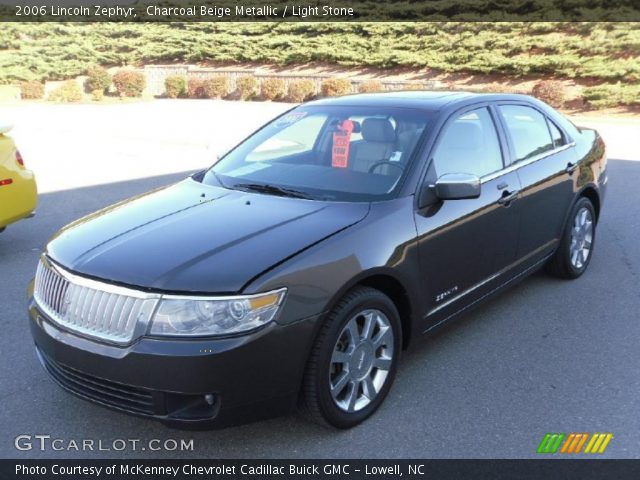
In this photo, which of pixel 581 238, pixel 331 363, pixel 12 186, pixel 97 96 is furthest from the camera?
pixel 97 96

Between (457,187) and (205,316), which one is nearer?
(205,316)

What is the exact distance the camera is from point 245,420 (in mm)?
2914

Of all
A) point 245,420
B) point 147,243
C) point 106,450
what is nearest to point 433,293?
point 245,420

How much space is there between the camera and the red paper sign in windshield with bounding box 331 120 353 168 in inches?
160

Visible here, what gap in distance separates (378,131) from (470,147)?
2.03 ft

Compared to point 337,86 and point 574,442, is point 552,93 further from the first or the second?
point 574,442

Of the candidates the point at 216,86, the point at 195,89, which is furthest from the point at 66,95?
the point at 216,86

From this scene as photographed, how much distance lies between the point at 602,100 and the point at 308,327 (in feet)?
71.3

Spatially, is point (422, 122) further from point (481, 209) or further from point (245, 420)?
point (245, 420)

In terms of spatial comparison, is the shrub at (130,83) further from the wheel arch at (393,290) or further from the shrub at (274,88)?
the wheel arch at (393,290)

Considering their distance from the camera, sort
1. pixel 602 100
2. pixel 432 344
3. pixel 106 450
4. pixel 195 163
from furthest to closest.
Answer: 1. pixel 602 100
2. pixel 195 163
3. pixel 432 344
4. pixel 106 450

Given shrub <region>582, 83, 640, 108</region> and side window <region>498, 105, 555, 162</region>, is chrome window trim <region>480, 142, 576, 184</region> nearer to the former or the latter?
side window <region>498, 105, 555, 162</region>

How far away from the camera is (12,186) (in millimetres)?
5996

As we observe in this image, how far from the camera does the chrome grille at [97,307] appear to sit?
2.83m
